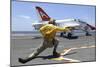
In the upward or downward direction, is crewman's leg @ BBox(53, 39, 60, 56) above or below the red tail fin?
below

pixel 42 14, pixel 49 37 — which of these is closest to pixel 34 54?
pixel 49 37

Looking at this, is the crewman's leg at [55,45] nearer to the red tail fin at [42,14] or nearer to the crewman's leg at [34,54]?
the crewman's leg at [34,54]

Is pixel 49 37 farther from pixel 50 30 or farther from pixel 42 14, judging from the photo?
pixel 42 14

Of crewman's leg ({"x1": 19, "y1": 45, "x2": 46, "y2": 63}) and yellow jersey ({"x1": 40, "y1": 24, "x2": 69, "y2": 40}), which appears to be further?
yellow jersey ({"x1": 40, "y1": 24, "x2": 69, "y2": 40})

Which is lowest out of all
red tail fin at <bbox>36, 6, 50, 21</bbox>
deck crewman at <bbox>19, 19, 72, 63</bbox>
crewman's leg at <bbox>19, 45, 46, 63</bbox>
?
crewman's leg at <bbox>19, 45, 46, 63</bbox>

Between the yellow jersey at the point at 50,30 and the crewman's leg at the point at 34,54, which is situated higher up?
the yellow jersey at the point at 50,30

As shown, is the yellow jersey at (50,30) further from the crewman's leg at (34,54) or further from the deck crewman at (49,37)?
the crewman's leg at (34,54)

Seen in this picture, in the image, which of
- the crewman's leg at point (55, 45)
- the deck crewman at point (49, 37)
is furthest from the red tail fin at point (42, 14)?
the crewman's leg at point (55, 45)

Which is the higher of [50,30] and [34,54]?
[50,30]

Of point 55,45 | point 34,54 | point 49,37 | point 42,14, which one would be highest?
point 42,14

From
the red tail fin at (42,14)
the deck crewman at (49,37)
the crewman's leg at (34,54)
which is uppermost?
the red tail fin at (42,14)

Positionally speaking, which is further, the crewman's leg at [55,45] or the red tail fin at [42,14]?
the crewman's leg at [55,45]

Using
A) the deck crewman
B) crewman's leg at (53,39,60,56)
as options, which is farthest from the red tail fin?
crewman's leg at (53,39,60,56)

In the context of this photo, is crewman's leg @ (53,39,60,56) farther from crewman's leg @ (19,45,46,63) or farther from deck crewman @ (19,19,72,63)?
crewman's leg @ (19,45,46,63)
